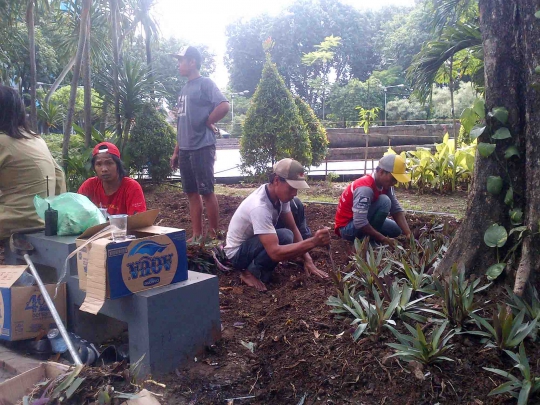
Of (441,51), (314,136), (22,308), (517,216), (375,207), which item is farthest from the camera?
(314,136)

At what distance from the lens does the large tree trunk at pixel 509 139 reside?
2.85 m

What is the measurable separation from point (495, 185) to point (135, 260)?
2031 mm

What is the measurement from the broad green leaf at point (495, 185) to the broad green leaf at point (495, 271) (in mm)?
409

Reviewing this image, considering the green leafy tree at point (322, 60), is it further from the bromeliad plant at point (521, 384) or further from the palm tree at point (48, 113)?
the bromeliad plant at point (521, 384)

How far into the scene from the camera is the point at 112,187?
13.6 feet

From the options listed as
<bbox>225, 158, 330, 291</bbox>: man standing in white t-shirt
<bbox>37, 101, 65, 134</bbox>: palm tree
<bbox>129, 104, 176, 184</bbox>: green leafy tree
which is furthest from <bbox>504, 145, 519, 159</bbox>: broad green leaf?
<bbox>37, 101, 65, 134</bbox>: palm tree

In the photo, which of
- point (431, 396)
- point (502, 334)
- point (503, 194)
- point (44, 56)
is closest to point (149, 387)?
point (431, 396)

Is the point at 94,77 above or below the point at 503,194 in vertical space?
above

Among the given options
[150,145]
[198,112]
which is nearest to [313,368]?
[198,112]

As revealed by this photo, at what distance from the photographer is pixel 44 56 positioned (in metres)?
27.4

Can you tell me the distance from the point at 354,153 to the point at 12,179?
49.8 ft

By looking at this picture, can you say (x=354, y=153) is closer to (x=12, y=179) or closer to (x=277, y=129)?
(x=277, y=129)

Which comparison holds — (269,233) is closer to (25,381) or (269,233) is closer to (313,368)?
(313,368)

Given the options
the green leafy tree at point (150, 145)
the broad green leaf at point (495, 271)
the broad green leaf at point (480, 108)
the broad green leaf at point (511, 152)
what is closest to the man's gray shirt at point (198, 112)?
the broad green leaf at point (480, 108)
